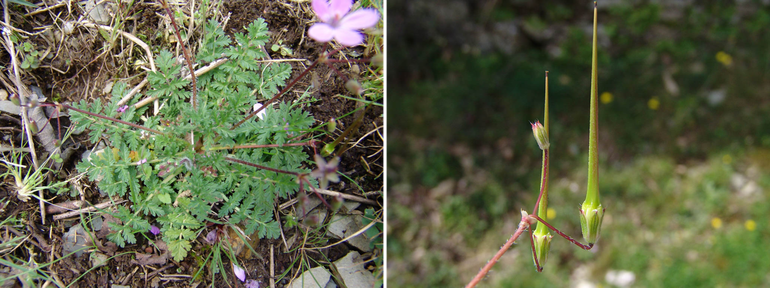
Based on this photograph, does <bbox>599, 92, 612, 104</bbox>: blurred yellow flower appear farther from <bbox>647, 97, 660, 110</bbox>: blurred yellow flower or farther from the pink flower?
the pink flower

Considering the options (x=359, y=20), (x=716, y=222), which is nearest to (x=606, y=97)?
(x=716, y=222)

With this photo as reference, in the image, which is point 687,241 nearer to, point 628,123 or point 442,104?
point 628,123

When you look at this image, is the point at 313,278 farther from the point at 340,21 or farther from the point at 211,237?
the point at 340,21

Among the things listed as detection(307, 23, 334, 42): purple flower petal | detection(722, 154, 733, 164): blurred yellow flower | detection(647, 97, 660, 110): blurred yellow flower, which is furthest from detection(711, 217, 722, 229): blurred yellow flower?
detection(307, 23, 334, 42): purple flower petal

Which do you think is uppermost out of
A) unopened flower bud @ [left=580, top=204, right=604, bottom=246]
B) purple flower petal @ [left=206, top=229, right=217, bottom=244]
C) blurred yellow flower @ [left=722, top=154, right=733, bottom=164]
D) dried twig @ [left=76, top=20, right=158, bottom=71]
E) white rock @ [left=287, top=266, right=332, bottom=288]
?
unopened flower bud @ [left=580, top=204, right=604, bottom=246]

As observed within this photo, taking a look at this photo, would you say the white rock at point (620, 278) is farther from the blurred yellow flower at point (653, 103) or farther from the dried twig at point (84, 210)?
the dried twig at point (84, 210)

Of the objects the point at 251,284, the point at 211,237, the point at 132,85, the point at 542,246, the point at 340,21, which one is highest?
the point at 340,21

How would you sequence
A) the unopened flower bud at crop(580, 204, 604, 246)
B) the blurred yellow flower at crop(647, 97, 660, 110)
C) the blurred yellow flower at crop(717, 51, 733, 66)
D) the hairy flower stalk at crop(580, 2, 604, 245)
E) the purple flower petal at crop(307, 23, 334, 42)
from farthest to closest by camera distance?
the blurred yellow flower at crop(717, 51, 733, 66) < the blurred yellow flower at crop(647, 97, 660, 110) < the purple flower petal at crop(307, 23, 334, 42) < the unopened flower bud at crop(580, 204, 604, 246) < the hairy flower stalk at crop(580, 2, 604, 245)
